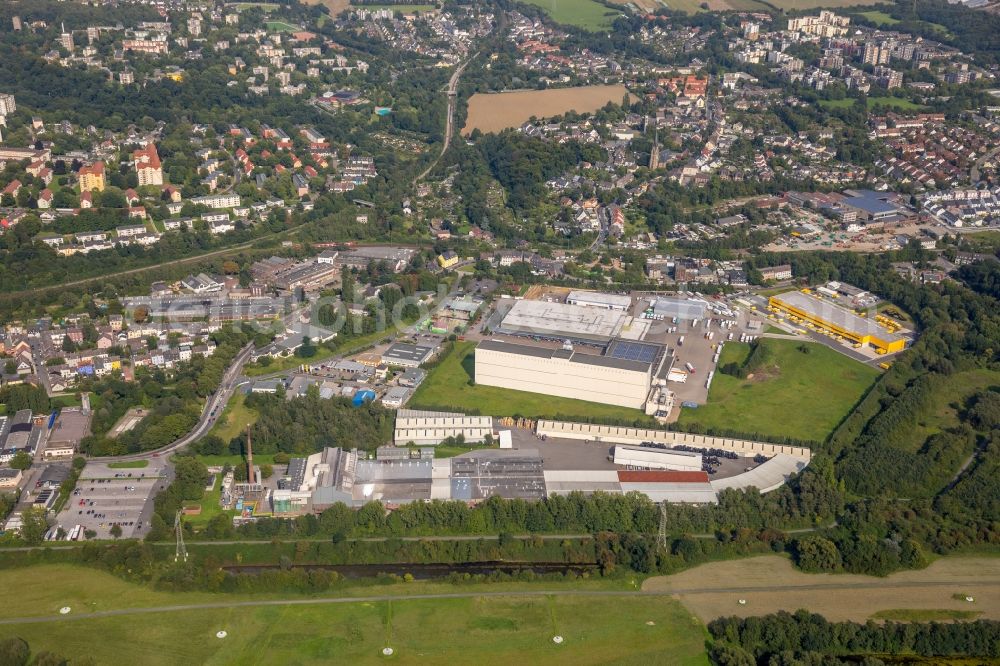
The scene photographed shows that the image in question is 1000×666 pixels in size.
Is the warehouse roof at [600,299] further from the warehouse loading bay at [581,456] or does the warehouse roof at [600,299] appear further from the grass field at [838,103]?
the grass field at [838,103]

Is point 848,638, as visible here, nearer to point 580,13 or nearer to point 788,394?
point 788,394

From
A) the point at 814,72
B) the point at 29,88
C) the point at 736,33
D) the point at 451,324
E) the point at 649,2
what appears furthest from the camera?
the point at 649,2

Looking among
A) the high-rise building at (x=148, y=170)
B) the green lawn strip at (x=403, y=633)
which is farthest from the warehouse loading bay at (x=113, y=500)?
the high-rise building at (x=148, y=170)

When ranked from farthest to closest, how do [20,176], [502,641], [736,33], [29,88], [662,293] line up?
[736,33] → [29,88] → [20,176] → [662,293] → [502,641]

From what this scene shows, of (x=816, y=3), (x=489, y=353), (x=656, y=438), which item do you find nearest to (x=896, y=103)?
(x=816, y=3)

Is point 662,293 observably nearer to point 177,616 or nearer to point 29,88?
point 177,616

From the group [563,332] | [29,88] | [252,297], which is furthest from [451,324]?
[29,88]
